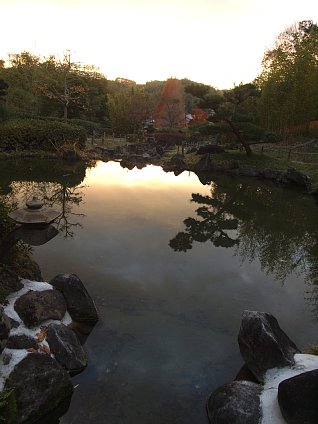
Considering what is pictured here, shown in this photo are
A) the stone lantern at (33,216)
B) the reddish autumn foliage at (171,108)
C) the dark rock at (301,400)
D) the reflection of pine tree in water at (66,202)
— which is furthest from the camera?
the reddish autumn foliage at (171,108)

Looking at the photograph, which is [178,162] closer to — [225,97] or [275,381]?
[225,97]

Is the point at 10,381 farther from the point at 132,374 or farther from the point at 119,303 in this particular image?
the point at 119,303

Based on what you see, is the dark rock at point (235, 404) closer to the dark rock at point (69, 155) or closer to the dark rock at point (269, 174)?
the dark rock at point (269, 174)

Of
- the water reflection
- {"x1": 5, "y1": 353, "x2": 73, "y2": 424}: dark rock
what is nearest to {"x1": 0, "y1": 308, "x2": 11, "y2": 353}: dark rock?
{"x1": 5, "y1": 353, "x2": 73, "y2": 424}: dark rock

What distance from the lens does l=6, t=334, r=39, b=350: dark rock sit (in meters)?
4.84

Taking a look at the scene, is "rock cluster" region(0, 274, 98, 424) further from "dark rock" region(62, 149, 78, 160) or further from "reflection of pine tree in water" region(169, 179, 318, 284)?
"dark rock" region(62, 149, 78, 160)

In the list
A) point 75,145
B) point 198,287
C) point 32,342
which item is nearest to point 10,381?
point 32,342

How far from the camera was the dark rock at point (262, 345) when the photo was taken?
499 cm

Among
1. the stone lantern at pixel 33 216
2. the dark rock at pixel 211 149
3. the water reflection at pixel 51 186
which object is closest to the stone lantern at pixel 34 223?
the stone lantern at pixel 33 216

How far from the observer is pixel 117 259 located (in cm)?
898

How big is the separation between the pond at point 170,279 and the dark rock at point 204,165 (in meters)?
7.27

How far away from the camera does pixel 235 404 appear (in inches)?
168

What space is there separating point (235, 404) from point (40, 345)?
286cm

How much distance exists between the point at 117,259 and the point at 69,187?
8452 mm
